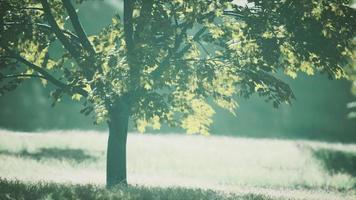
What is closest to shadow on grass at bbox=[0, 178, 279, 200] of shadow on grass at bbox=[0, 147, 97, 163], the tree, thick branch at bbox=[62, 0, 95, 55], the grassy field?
the grassy field

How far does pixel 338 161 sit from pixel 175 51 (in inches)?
612

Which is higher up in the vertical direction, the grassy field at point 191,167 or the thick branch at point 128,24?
the thick branch at point 128,24

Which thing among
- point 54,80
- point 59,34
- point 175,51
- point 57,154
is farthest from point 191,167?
point 59,34

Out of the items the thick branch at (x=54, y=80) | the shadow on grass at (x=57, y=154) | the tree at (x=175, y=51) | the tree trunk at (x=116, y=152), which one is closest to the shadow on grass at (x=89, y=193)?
the tree trunk at (x=116, y=152)

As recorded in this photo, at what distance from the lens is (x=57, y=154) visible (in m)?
25.6

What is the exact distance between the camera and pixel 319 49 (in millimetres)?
12766

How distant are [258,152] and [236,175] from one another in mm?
8241

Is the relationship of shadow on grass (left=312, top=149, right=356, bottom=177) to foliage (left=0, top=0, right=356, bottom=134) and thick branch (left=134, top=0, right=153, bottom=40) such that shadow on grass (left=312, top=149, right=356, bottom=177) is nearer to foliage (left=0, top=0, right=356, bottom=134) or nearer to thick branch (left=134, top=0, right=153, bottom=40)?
foliage (left=0, top=0, right=356, bottom=134)

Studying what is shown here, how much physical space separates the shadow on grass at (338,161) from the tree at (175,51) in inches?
485

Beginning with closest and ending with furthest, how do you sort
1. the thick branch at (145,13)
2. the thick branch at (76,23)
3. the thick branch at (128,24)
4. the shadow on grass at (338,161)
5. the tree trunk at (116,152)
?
the thick branch at (145,13) < the thick branch at (128,24) < the thick branch at (76,23) < the tree trunk at (116,152) < the shadow on grass at (338,161)

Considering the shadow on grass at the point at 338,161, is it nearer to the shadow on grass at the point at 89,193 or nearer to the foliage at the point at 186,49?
the foliage at the point at 186,49

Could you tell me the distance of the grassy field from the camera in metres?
17.4

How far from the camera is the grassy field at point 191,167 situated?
1739cm

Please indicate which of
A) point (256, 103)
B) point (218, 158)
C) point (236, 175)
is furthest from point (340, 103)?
point (236, 175)
